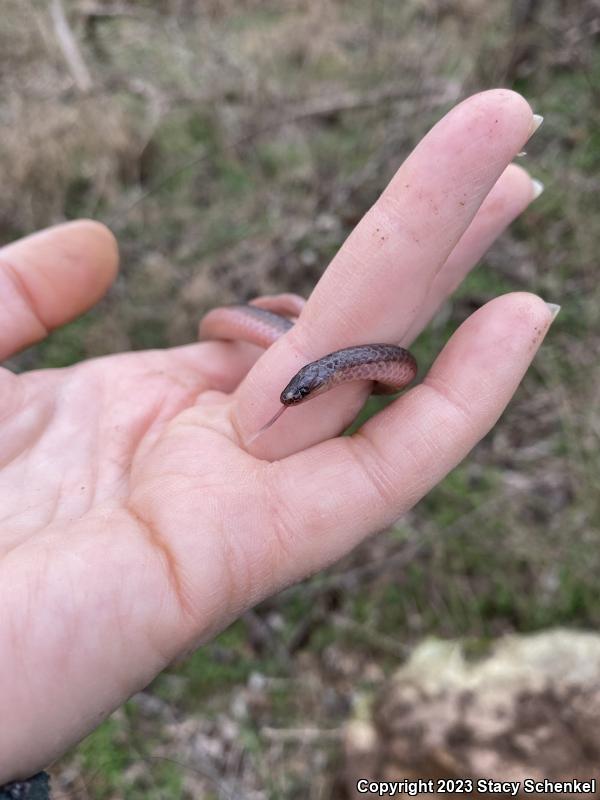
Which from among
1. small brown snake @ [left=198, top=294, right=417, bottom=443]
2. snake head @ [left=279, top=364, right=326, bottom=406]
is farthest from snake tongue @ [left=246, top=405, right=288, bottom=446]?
snake head @ [left=279, top=364, right=326, bottom=406]

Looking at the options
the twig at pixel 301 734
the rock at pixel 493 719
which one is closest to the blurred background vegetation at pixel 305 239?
the twig at pixel 301 734

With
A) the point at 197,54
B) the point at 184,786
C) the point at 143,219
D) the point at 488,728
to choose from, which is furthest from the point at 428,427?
the point at 197,54

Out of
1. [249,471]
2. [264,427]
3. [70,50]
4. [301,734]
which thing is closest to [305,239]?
[70,50]

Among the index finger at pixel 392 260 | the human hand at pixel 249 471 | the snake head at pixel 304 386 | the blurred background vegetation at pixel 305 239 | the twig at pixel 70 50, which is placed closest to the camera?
the human hand at pixel 249 471

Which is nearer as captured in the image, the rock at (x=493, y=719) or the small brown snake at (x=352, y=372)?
the small brown snake at (x=352, y=372)

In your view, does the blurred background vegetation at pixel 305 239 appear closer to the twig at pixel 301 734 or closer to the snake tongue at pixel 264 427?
the twig at pixel 301 734

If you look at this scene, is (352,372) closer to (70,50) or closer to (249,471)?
(249,471)
